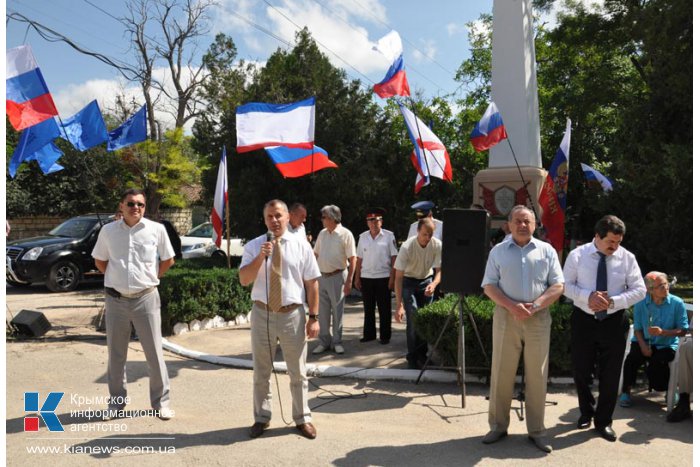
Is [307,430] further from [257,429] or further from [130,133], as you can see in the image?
[130,133]

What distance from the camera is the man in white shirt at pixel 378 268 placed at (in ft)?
26.2

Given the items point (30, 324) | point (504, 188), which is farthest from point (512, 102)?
point (30, 324)

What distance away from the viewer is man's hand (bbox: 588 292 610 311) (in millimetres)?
4586

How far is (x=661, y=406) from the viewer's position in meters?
5.54

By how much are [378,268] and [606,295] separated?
3738mm

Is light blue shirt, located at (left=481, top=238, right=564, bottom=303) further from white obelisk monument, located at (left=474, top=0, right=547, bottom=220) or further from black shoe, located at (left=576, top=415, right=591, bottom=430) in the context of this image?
white obelisk monument, located at (left=474, top=0, right=547, bottom=220)

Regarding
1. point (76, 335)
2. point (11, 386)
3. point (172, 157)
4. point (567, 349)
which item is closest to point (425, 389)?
point (567, 349)

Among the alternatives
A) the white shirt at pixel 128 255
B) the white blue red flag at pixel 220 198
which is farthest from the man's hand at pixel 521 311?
the white blue red flag at pixel 220 198

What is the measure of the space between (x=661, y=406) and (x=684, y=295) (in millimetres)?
9410

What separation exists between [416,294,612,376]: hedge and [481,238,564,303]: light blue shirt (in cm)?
153

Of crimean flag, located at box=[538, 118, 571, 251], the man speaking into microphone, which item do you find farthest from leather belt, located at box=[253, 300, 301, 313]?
crimean flag, located at box=[538, 118, 571, 251]

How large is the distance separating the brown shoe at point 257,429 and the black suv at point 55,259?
9057mm

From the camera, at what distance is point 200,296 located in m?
8.91

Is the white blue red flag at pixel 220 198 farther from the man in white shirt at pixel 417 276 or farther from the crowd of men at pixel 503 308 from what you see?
the crowd of men at pixel 503 308
